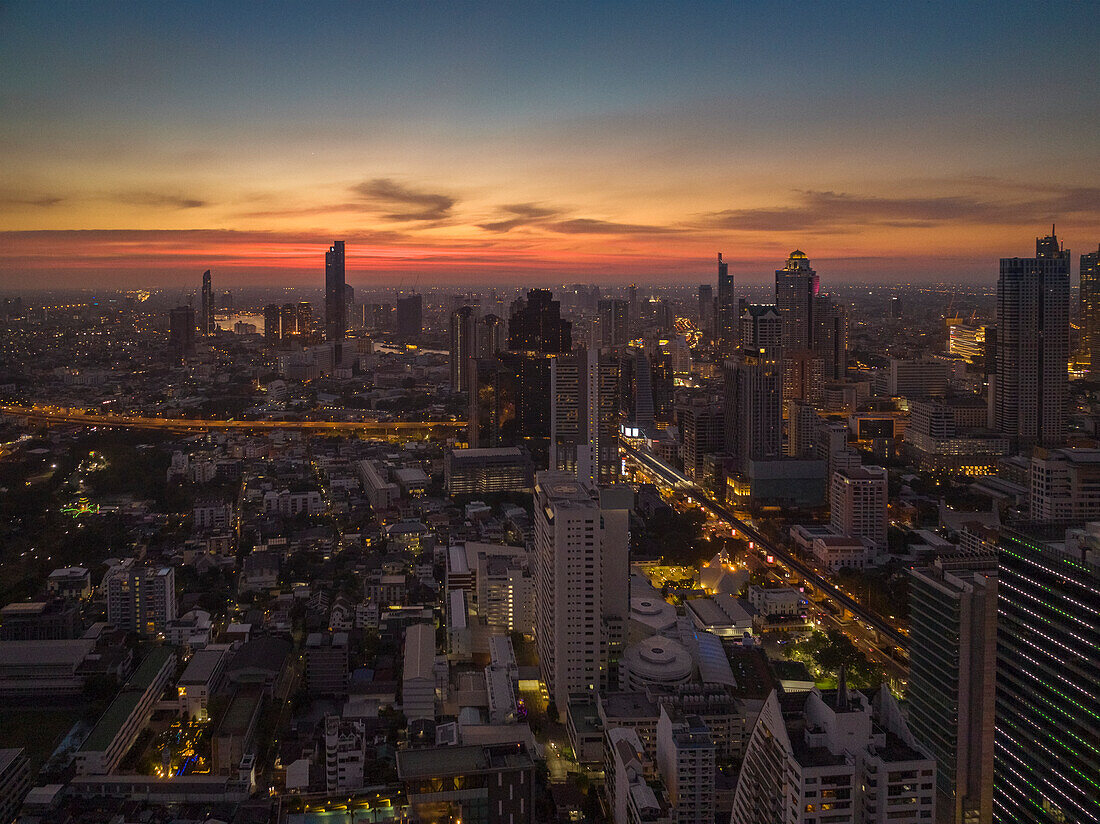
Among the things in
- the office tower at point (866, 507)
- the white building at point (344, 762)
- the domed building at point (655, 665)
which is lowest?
the white building at point (344, 762)

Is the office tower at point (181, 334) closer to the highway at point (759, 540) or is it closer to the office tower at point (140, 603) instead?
the highway at point (759, 540)

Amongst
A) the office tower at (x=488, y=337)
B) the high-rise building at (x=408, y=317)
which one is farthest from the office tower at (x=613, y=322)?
the high-rise building at (x=408, y=317)

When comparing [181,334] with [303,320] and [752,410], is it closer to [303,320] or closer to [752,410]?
[303,320]

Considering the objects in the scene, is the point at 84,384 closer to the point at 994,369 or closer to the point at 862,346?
the point at 994,369

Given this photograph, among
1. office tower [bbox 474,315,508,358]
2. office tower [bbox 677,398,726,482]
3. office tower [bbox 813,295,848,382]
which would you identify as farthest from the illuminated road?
office tower [bbox 813,295,848,382]

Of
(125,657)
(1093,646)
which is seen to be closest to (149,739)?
(125,657)
